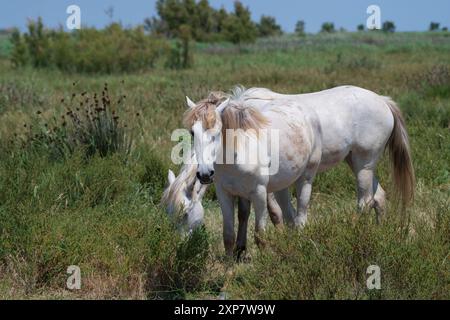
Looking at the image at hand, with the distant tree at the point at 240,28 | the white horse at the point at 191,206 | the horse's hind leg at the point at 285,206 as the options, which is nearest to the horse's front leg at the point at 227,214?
the white horse at the point at 191,206

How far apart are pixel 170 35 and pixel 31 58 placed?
149ft

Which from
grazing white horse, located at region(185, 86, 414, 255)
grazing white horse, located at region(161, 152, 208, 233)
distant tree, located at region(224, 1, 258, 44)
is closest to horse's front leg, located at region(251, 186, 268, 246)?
grazing white horse, located at region(185, 86, 414, 255)

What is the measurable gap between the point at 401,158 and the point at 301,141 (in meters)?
1.58

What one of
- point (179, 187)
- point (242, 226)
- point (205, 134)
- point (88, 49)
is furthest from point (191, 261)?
point (88, 49)

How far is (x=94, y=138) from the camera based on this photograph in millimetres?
7516

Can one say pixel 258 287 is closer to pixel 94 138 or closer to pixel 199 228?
pixel 199 228

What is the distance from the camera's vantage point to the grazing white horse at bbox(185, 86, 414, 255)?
4461 mm

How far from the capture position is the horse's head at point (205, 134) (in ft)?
13.7

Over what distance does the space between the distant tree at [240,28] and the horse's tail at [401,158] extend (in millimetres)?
56050

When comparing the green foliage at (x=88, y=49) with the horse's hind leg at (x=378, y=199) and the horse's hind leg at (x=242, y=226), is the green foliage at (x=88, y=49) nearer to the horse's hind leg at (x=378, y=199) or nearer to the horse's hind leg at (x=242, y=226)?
the horse's hind leg at (x=378, y=199)

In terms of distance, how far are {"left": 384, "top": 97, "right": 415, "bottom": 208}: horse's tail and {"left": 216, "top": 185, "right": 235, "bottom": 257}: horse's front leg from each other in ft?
6.62

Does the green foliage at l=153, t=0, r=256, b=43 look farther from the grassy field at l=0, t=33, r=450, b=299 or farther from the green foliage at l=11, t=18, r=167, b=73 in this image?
the grassy field at l=0, t=33, r=450, b=299
